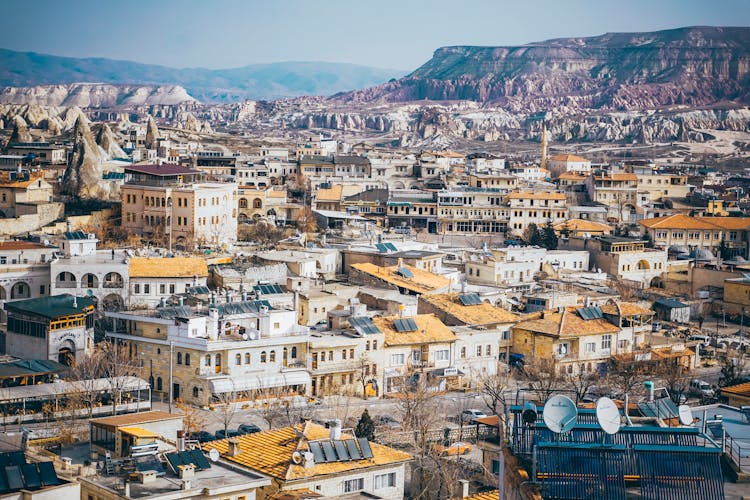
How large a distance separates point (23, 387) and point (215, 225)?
23235 mm

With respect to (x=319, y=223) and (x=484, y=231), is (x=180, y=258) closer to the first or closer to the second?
(x=319, y=223)

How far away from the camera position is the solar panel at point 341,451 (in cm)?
2341

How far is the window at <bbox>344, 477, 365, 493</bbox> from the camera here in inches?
910

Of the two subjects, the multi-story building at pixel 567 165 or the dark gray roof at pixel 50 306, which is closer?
the dark gray roof at pixel 50 306

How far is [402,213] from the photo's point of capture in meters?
66.8

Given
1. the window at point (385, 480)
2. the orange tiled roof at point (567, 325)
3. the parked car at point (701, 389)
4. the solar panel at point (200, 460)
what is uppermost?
the solar panel at point (200, 460)

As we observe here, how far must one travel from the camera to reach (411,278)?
45.8 meters

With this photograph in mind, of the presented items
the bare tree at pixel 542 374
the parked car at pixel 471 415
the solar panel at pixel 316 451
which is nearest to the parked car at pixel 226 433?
the solar panel at pixel 316 451

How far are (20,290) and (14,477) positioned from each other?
2317cm

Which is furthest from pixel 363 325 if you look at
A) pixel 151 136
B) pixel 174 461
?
pixel 151 136

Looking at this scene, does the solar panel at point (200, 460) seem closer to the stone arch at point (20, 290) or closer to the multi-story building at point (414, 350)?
→ the multi-story building at point (414, 350)

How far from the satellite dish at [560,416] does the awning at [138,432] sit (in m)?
11.9

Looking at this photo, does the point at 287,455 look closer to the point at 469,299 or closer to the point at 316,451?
the point at 316,451

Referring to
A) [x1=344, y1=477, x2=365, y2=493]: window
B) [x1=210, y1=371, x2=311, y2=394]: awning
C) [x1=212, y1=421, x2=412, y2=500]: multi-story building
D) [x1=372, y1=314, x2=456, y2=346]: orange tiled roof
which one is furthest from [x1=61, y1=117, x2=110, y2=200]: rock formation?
[x1=344, y1=477, x2=365, y2=493]: window
